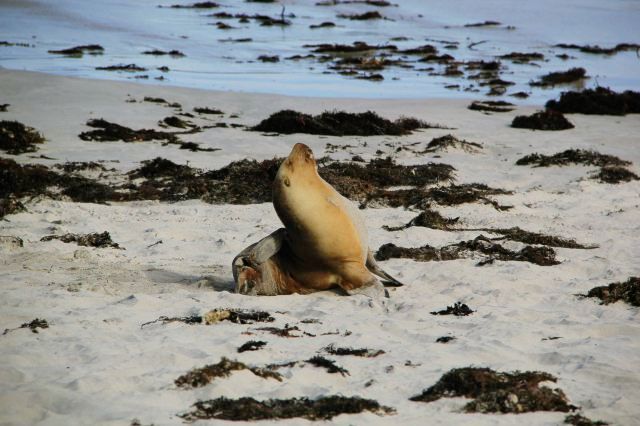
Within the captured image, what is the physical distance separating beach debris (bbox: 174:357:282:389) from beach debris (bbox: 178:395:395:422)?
0.72 ft

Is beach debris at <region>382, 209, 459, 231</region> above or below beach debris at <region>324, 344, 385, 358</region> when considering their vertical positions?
above

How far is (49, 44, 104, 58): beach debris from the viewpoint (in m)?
25.7

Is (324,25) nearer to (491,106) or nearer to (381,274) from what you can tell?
(491,106)

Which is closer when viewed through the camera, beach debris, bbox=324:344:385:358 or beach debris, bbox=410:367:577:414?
beach debris, bbox=410:367:577:414

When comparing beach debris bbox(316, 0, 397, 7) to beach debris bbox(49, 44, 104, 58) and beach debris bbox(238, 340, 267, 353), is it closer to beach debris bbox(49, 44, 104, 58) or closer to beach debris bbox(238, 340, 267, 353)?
beach debris bbox(49, 44, 104, 58)

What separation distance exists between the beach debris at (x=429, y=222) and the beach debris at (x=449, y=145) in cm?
435

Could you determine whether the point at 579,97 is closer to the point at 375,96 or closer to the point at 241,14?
the point at 375,96

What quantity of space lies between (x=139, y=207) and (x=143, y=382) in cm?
613

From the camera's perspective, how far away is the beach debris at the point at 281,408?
12.3ft

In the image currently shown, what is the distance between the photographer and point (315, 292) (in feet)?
21.0

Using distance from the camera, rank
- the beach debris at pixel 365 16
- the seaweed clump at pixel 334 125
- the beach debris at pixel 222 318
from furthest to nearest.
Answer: the beach debris at pixel 365 16
the seaweed clump at pixel 334 125
the beach debris at pixel 222 318

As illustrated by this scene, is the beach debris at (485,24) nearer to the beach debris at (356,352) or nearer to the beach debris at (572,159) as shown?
the beach debris at (572,159)

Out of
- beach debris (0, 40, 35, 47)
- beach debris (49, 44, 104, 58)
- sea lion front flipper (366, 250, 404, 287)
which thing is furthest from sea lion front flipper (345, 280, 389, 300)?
beach debris (0, 40, 35, 47)

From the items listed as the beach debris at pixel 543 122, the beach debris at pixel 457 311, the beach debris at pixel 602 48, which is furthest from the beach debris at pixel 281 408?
the beach debris at pixel 602 48
